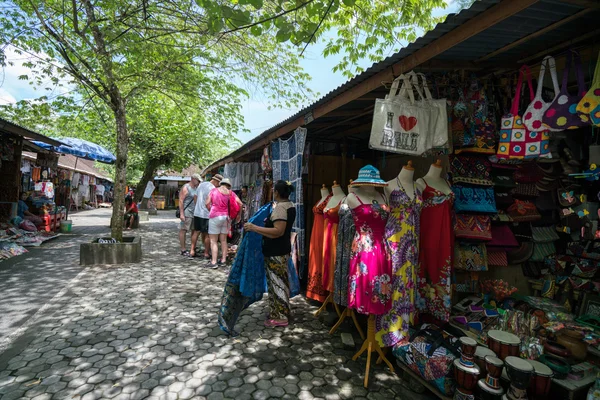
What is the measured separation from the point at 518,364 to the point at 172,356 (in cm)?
284

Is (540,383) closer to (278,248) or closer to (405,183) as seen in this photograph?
(405,183)

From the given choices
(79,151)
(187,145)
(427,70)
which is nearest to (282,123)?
(427,70)

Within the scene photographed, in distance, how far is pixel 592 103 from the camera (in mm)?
1847

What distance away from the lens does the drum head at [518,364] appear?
5.79 feet

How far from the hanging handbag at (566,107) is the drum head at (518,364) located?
158cm

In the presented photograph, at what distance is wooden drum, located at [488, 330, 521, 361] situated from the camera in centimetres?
205

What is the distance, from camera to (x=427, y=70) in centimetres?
274

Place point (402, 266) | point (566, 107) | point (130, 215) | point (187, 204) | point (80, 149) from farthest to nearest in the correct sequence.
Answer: point (130, 215)
point (80, 149)
point (187, 204)
point (402, 266)
point (566, 107)

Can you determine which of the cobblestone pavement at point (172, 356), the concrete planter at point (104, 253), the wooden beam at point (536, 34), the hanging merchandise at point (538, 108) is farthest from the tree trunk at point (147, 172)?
the hanging merchandise at point (538, 108)

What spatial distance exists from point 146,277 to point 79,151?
20.6 ft

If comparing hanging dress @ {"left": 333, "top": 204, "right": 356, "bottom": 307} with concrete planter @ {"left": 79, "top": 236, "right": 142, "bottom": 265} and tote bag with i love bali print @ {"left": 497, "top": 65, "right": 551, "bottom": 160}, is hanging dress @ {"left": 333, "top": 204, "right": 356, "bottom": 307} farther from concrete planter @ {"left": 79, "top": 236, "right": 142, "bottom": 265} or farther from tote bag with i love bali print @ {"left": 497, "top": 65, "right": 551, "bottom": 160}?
concrete planter @ {"left": 79, "top": 236, "right": 142, "bottom": 265}

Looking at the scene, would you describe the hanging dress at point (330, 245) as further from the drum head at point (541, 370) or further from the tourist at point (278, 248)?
the drum head at point (541, 370)

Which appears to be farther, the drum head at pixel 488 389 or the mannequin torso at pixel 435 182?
the mannequin torso at pixel 435 182

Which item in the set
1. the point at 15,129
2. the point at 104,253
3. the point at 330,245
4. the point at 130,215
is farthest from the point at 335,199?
the point at 130,215
